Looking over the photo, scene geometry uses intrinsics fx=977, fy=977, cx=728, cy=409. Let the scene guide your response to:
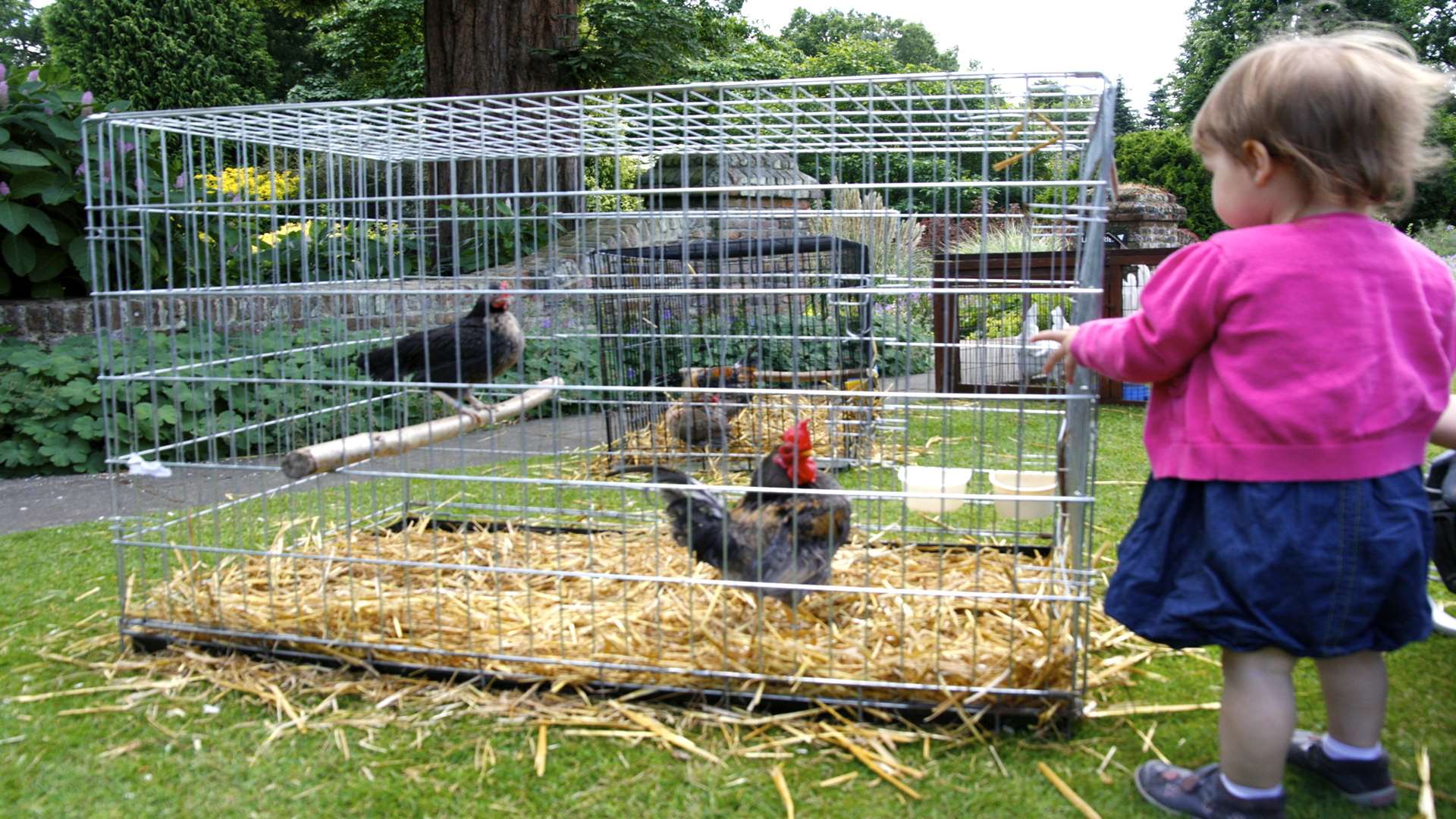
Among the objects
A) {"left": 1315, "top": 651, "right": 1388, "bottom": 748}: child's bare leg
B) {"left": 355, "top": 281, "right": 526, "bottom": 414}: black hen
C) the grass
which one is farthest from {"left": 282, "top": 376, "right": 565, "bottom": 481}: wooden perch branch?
{"left": 1315, "top": 651, "right": 1388, "bottom": 748}: child's bare leg

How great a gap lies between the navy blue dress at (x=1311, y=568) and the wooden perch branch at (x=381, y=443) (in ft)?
4.90

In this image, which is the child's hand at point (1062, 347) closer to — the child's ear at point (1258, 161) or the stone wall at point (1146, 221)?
the child's ear at point (1258, 161)

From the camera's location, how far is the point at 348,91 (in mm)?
19562

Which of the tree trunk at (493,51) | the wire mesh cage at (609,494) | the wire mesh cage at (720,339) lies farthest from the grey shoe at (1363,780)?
the tree trunk at (493,51)

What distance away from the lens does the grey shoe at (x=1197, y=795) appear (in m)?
1.71

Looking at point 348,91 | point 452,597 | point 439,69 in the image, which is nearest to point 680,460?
point 452,597

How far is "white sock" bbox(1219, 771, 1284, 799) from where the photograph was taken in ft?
5.60

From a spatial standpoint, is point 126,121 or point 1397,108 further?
point 126,121

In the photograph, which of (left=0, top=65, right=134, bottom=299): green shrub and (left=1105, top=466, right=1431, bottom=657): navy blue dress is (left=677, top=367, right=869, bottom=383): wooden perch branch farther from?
(left=0, top=65, right=134, bottom=299): green shrub

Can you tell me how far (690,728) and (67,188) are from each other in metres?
5.24

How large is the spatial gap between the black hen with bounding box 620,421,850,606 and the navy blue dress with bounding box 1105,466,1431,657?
40.2 inches

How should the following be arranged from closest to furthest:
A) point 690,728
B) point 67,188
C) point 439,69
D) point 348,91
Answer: point 690,728 → point 67,188 → point 439,69 → point 348,91

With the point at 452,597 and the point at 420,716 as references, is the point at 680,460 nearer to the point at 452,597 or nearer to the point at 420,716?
the point at 452,597

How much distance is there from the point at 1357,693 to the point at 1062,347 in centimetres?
82
